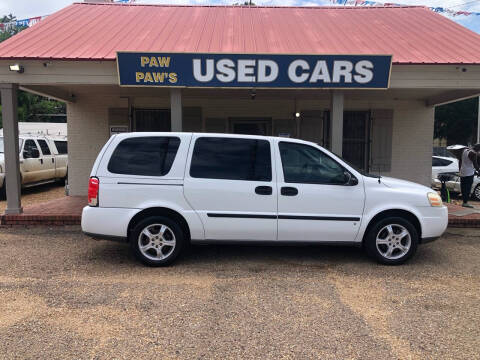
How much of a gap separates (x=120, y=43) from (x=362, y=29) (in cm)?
577

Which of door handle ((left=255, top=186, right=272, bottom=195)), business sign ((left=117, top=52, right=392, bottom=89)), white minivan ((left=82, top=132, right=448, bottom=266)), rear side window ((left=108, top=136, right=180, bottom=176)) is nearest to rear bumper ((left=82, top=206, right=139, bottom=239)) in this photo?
white minivan ((left=82, top=132, right=448, bottom=266))

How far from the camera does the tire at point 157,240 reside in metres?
5.01

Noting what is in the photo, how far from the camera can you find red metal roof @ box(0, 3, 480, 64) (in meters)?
7.62

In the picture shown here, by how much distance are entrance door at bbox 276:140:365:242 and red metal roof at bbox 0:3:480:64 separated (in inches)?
127

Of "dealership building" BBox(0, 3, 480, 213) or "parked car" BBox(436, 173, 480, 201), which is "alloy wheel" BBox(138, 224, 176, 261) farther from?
"parked car" BBox(436, 173, 480, 201)

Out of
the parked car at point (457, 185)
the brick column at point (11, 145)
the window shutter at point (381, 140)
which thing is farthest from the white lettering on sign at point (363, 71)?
the brick column at point (11, 145)

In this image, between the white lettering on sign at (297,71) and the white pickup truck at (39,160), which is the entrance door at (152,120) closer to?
the white pickup truck at (39,160)

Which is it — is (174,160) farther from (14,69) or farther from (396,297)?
(14,69)

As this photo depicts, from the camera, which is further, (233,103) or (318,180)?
(233,103)

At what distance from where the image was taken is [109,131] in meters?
10.7

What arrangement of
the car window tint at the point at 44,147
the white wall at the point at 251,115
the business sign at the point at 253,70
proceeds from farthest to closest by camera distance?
the car window tint at the point at 44,147, the white wall at the point at 251,115, the business sign at the point at 253,70

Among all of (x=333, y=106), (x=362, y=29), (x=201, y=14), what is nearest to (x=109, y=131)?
(x=201, y=14)

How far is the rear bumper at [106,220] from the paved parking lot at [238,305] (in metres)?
0.54

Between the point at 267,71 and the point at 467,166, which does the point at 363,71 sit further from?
the point at 467,166
